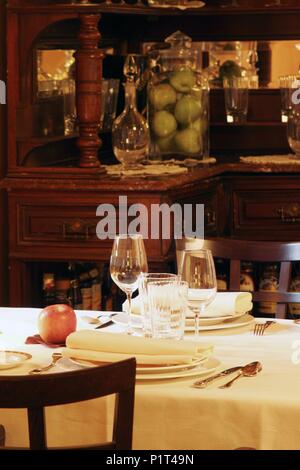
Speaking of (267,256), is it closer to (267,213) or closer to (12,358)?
(12,358)

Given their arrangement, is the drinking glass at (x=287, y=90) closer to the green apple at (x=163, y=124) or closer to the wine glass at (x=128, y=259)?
the green apple at (x=163, y=124)

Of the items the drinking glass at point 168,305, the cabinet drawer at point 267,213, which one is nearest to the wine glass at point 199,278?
the drinking glass at point 168,305

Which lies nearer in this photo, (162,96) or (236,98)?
(162,96)

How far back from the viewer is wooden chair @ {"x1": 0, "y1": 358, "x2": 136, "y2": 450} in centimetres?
151

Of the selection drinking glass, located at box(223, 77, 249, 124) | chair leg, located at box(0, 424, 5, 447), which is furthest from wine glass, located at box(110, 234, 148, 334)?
drinking glass, located at box(223, 77, 249, 124)

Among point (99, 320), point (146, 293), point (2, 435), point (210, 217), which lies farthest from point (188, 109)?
point (2, 435)

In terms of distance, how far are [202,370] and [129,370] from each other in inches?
17.5

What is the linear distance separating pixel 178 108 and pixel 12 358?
2222mm

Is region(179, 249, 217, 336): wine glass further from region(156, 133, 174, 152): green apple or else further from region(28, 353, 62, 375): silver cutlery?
region(156, 133, 174, 152): green apple

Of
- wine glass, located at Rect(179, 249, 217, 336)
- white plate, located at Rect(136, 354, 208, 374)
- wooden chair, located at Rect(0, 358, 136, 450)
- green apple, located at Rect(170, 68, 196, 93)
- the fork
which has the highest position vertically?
green apple, located at Rect(170, 68, 196, 93)

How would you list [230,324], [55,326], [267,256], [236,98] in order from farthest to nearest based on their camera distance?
[236,98] < [267,256] < [230,324] < [55,326]

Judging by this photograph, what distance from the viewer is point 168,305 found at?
2080 millimetres

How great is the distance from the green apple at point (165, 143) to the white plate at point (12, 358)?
219 centimetres

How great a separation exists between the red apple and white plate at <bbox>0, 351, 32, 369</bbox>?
0.30ft
